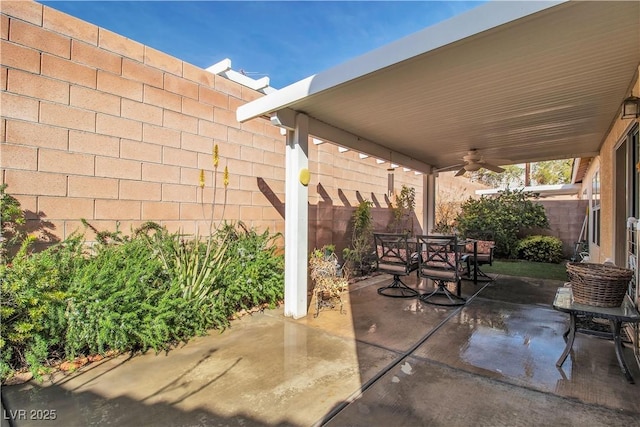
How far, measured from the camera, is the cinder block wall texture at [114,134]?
10.4 feet

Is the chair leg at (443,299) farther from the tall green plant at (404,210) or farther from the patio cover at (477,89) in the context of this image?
the tall green plant at (404,210)

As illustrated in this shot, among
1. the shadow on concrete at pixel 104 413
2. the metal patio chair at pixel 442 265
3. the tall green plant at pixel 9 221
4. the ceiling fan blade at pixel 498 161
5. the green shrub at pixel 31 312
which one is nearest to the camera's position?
the shadow on concrete at pixel 104 413

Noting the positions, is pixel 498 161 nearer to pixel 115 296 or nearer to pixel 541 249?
pixel 541 249

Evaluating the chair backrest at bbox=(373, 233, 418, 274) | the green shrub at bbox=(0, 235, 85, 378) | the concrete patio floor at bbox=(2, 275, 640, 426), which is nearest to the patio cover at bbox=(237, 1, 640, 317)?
the concrete patio floor at bbox=(2, 275, 640, 426)

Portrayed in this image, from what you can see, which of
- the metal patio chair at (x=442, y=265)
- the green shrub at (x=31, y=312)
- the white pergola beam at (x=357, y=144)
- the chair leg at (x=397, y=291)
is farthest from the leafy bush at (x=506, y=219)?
the green shrub at (x=31, y=312)

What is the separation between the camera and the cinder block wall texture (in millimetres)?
3184

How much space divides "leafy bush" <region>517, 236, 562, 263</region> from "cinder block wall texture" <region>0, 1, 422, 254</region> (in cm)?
773

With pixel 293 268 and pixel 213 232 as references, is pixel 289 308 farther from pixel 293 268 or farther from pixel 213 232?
pixel 213 232

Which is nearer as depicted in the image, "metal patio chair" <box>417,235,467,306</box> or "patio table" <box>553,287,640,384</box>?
"patio table" <box>553,287,640,384</box>

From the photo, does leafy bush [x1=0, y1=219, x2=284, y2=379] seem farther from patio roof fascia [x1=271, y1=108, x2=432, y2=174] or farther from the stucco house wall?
the stucco house wall

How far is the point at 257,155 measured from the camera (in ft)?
17.8

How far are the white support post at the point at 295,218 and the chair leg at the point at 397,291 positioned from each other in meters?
→ 1.79

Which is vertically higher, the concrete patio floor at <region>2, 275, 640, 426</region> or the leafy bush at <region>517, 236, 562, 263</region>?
the leafy bush at <region>517, 236, 562, 263</region>

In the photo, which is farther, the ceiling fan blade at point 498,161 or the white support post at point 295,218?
the ceiling fan blade at point 498,161
